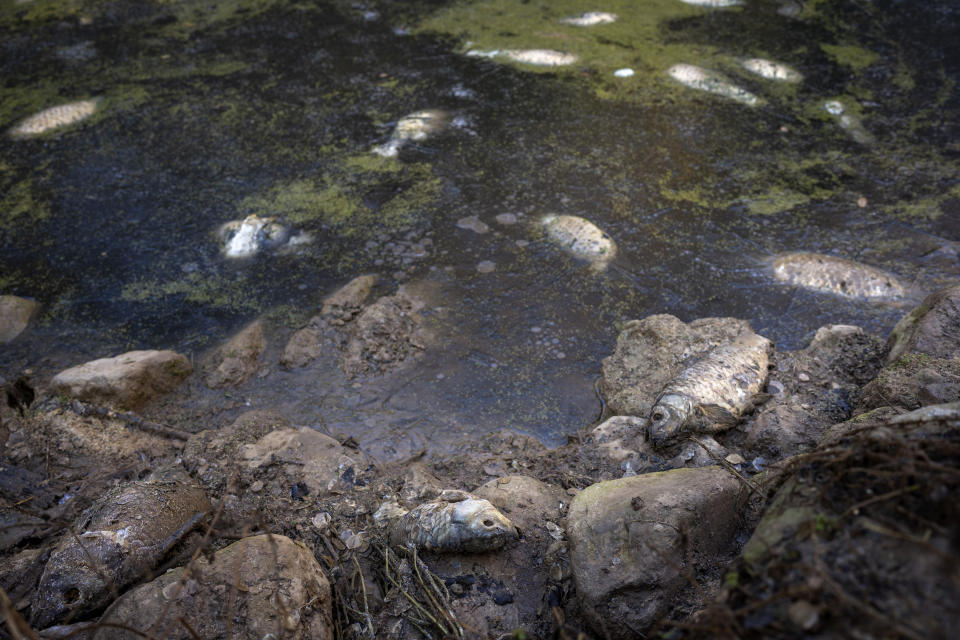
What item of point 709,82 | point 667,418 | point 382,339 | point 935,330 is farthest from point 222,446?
point 709,82

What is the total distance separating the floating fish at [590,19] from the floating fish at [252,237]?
365 centimetres

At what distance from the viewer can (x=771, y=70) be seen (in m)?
5.21

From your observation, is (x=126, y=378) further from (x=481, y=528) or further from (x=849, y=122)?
(x=849, y=122)

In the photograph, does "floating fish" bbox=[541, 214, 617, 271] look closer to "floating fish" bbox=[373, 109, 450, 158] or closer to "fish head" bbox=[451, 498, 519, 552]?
"floating fish" bbox=[373, 109, 450, 158]

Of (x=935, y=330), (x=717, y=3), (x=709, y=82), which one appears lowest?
(x=709, y=82)

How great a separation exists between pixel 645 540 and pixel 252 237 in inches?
124

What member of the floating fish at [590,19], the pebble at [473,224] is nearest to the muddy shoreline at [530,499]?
the pebble at [473,224]

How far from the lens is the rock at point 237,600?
166 centimetres

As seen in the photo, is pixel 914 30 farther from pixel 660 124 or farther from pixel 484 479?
pixel 484 479

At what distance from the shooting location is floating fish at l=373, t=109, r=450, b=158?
4723 millimetres

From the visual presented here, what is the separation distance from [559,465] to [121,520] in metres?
1.57

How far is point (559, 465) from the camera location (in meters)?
2.62

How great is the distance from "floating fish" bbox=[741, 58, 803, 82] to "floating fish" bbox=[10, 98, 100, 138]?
541cm

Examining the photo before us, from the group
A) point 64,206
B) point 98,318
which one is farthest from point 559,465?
point 64,206
